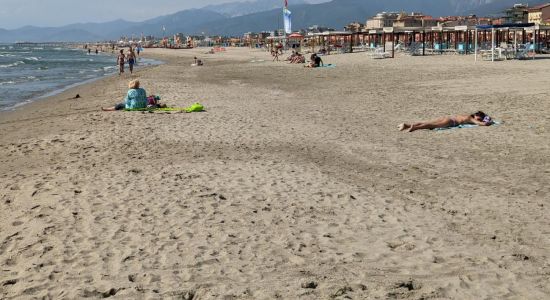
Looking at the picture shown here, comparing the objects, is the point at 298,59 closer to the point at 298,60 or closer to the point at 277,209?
the point at 298,60

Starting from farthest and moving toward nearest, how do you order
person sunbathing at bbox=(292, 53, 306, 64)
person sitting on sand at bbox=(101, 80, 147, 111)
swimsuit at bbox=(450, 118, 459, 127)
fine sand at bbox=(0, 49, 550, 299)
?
person sunbathing at bbox=(292, 53, 306, 64) → person sitting on sand at bbox=(101, 80, 147, 111) → swimsuit at bbox=(450, 118, 459, 127) → fine sand at bbox=(0, 49, 550, 299)

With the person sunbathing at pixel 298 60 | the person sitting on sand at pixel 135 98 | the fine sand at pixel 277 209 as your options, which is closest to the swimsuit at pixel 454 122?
the fine sand at pixel 277 209

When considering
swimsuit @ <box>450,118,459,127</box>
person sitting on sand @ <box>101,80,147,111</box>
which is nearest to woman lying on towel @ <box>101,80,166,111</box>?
person sitting on sand @ <box>101,80,147,111</box>

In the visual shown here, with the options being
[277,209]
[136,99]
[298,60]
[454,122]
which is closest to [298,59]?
[298,60]

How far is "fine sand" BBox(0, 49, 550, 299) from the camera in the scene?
3.75 m

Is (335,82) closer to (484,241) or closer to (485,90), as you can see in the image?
(485,90)

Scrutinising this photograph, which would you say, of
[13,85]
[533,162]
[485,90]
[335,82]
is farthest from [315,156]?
[13,85]

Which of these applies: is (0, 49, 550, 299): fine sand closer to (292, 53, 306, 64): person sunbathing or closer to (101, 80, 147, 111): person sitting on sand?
(101, 80, 147, 111): person sitting on sand

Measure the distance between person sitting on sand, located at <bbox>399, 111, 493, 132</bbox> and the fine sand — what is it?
276 millimetres

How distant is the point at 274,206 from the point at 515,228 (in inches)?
87.7

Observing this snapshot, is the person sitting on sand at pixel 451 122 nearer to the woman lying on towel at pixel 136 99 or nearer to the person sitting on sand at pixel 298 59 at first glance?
the woman lying on towel at pixel 136 99

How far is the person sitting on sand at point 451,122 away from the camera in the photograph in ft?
30.8

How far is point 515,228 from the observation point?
4699 millimetres

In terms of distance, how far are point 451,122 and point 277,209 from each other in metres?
5.37
